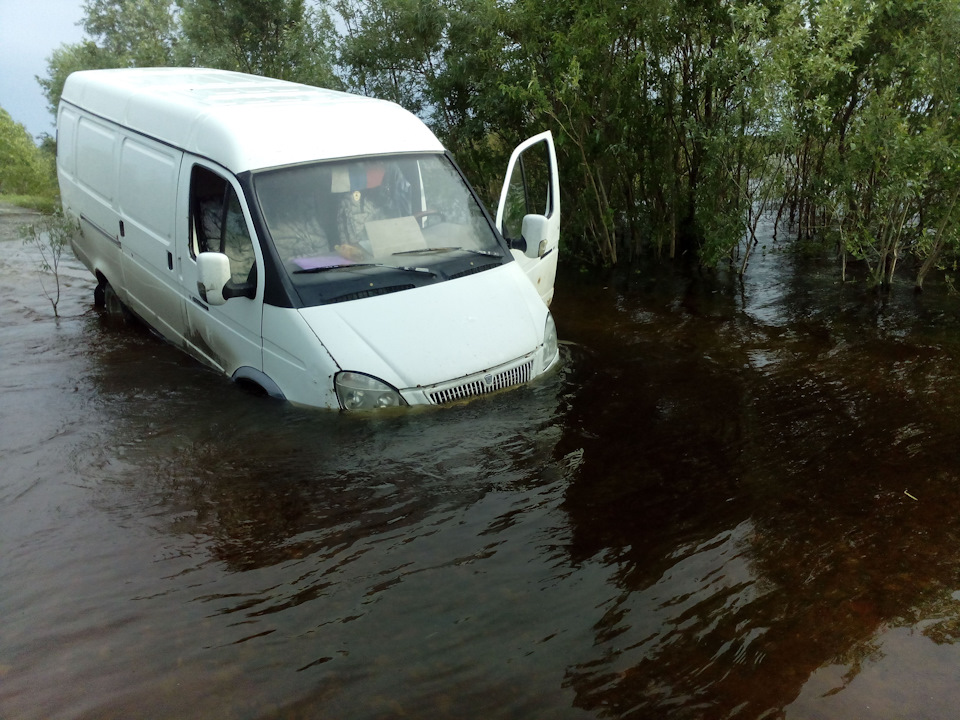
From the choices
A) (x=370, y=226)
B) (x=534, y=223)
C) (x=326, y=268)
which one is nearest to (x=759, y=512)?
(x=534, y=223)

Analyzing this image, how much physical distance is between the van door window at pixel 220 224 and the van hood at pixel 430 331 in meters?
0.79

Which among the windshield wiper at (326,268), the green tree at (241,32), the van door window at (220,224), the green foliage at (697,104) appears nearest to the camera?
the windshield wiper at (326,268)

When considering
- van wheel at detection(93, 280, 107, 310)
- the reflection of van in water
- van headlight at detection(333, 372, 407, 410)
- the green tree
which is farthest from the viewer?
the green tree

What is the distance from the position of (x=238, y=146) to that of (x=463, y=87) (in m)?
5.72

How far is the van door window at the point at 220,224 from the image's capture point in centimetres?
605

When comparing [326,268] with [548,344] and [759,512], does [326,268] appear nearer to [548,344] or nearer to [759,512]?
[548,344]

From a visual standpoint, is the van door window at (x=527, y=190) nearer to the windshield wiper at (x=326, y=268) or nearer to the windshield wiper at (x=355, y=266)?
the windshield wiper at (x=355, y=266)

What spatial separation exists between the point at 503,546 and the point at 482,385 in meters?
1.36

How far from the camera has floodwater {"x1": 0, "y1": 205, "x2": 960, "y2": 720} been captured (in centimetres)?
353

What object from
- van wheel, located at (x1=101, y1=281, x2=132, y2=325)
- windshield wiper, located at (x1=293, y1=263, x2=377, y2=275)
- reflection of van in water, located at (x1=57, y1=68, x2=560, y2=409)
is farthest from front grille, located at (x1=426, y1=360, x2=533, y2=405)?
van wheel, located at (x1=101, y1=281, x2=132, y2=325)

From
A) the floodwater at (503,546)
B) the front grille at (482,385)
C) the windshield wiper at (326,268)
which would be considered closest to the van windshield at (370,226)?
the windshield wiper at (326,268)

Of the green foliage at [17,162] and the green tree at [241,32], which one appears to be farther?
the green foliage at [17,162]

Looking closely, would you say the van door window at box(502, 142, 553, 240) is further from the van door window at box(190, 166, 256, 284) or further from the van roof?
the van door window at box(190, 166, 256, 284)

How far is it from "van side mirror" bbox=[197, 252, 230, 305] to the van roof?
2.59 feet
